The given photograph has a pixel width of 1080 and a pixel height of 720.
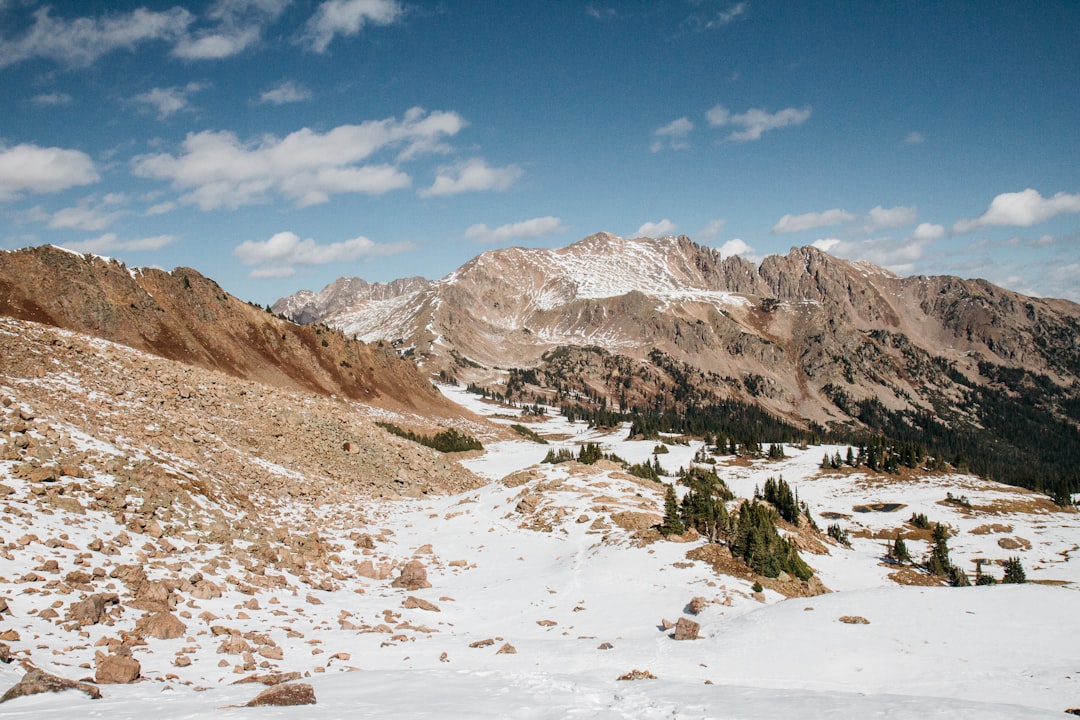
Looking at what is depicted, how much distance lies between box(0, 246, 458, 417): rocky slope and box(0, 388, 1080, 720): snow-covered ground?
5453 cm

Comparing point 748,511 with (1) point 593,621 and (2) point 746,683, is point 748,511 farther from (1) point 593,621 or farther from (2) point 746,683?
(2) point 746,683

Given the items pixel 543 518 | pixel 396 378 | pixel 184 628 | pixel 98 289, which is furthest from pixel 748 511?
pixel 396 378

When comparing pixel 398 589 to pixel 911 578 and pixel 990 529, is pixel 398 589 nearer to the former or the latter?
pixel 911 578

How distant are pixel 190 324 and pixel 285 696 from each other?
267 ft

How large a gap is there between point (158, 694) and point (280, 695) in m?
2.40

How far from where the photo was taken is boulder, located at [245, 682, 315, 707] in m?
9.02

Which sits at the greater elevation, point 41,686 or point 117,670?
point 41,686

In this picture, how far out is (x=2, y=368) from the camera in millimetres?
29219

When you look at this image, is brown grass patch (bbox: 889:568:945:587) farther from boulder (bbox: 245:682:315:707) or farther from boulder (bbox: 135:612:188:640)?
boulder (bbox: 135:612:188:640)

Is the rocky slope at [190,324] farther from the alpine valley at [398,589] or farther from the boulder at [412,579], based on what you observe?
the boulder at [412,579]

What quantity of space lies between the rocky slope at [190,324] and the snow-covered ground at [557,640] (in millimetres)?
54526

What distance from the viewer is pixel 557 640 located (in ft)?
55.2

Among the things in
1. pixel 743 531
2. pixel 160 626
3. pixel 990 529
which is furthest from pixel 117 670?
pixel 990 529

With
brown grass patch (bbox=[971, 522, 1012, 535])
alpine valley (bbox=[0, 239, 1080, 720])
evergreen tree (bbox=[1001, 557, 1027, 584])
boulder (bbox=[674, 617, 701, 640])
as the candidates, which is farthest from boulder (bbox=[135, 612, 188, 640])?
brown grass patch (bbox=[971, 522, 1012, 535])
